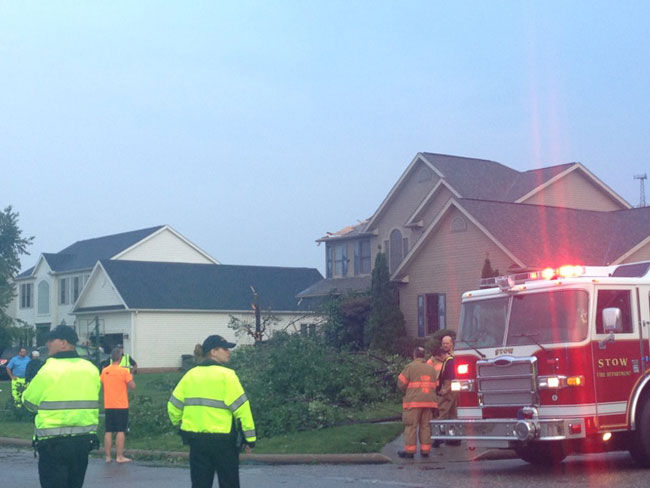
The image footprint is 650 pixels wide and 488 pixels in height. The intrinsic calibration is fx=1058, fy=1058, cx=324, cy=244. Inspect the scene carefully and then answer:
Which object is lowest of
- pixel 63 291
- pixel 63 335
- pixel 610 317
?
pixel 63 335

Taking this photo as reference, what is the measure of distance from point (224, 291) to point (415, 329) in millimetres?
24773

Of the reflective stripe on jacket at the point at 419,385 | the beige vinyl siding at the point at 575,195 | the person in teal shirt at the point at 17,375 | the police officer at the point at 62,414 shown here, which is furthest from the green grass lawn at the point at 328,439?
the beige vinyl siding at the point at 575,195

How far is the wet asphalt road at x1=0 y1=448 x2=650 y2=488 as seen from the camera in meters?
12.1

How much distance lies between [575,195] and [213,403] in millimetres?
32675

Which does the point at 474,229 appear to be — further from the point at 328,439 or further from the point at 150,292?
the point at 150,292

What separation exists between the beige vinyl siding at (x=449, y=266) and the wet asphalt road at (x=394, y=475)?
15957 millimetres

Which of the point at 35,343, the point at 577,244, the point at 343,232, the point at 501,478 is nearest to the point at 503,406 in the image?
the point at 501,478

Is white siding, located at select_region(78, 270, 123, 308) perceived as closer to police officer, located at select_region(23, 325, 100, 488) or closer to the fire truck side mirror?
the fire truck side mirror

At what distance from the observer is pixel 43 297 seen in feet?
210

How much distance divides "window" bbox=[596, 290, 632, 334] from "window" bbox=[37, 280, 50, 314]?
54260 mm

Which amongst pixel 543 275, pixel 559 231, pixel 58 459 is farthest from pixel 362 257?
pixel 58 459

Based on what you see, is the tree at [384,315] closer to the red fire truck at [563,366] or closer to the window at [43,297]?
the red fire truck at [563,366]

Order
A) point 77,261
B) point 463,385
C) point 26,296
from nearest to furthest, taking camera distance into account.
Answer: point 463,385 → point 77,261 → point 26,296

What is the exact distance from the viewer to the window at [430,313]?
32750 mm
